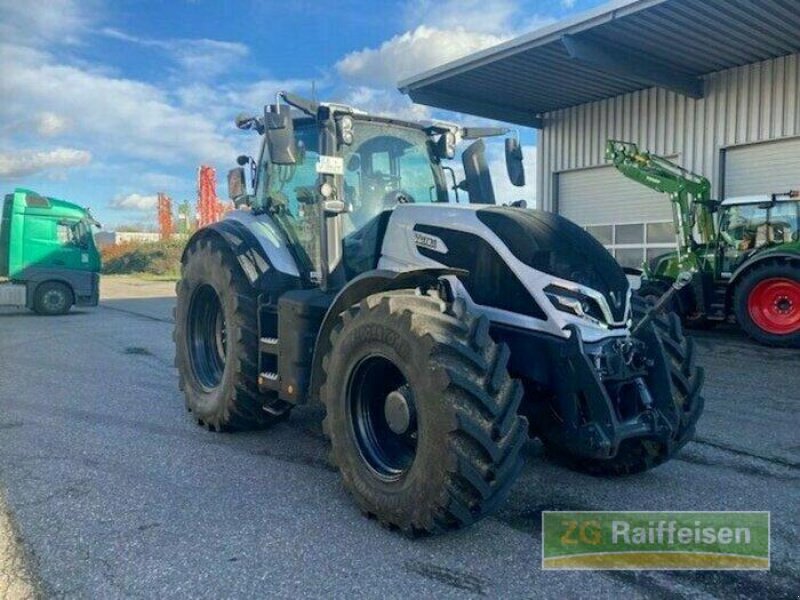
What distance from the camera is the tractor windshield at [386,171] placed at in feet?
15.0

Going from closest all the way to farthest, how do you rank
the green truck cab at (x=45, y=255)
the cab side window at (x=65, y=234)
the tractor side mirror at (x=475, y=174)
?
the tractor side mirror at (x=475, y=174) < the green truck cab at (x=45, y=255) < the cab side window at (x=65, y=234)

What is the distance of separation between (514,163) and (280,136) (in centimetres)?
197

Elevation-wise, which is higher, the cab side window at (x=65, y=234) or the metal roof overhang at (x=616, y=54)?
the metal roof overhang at (x=616, y=54)

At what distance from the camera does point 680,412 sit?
3627 millimetres

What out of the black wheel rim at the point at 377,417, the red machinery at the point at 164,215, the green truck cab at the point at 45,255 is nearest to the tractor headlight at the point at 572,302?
the black wheel rim at the point at 377,417

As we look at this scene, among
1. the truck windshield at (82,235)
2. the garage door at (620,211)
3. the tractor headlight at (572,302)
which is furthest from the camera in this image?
the truck windshield at (82,235)

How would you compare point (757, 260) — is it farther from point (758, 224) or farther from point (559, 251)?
point (559, 251)

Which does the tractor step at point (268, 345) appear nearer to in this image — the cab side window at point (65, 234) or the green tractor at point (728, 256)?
the green tractor at point (728, 256)

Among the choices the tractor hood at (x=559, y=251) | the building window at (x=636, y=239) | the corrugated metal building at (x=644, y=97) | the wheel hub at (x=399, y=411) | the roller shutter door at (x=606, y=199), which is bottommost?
the wheel hub at (x=399, y=411)

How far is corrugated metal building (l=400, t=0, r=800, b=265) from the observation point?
10633 mm

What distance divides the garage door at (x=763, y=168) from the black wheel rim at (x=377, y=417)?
10902 millimetres

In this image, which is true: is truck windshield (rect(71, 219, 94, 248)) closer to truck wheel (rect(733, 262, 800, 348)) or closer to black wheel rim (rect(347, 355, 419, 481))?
truck wheel (rect(733, 262, 800, 348))

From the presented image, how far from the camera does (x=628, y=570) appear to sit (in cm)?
290

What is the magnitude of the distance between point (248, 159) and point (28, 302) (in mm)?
12640
